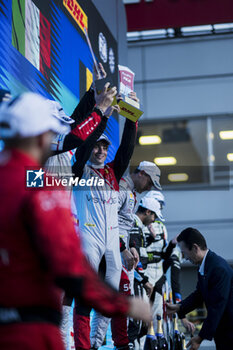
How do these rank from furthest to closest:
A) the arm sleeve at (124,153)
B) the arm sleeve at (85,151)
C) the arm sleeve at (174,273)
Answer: the arm sleeve at (174,273)
the arm sleeve at (124,153)
the arm sleeve at (85,151)

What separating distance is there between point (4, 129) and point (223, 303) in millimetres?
2609

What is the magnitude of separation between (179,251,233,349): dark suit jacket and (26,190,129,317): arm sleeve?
2.35 m

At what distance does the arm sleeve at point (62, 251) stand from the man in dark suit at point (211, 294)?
7.73 feet

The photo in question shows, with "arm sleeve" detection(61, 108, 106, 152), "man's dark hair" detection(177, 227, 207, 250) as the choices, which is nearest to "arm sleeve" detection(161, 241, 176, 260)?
"man's dark hair" detection(177, 227, 207, 250)

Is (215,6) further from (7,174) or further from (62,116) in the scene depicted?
(7,174)

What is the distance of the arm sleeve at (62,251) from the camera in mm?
1466

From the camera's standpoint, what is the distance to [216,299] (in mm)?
3816

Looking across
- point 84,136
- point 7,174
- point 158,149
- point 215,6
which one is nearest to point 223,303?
point 84,136

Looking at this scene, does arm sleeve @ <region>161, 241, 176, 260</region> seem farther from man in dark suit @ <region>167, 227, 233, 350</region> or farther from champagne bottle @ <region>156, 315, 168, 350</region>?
man in dark suit @ <region>167, 227, 233, 350</region>

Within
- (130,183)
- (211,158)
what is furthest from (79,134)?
(211,158)

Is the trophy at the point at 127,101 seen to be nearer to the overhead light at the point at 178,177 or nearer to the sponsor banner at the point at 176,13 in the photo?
the sponsor banner at the point at 176,13

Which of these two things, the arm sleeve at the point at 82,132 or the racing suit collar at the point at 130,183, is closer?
the arm sleeve at the point at 82,132

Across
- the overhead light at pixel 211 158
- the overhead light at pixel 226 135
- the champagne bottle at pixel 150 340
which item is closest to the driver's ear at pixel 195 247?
the champagne bottle at pixel 150 340

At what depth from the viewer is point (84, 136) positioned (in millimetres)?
3568
